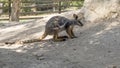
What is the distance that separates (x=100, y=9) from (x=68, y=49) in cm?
254

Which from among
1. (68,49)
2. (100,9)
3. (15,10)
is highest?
(100,9)

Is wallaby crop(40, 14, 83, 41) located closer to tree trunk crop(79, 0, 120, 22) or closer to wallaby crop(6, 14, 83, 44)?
wallaby crop(6, 14, 83, 44)

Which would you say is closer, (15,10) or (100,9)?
(100,9)

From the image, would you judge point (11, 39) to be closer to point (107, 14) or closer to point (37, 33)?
point (37, 33)

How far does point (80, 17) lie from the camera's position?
1091 centimetres

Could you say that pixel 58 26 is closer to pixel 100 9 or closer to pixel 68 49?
pixel 68 49

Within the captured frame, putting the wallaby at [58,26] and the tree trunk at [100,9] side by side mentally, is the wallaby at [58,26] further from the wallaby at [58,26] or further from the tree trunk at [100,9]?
the tree trunk at [100,9]

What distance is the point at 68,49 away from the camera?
8.39 meters

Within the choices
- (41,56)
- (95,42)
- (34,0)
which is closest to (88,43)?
(95,42)

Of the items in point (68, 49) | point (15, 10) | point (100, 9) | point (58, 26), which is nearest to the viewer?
point (68, 49)

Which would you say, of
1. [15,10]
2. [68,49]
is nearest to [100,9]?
[68,49]

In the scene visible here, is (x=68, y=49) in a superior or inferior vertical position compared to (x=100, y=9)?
inferior

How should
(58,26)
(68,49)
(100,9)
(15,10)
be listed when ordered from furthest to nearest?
(15,10)
(100,9)
(58,26)
(68,49)

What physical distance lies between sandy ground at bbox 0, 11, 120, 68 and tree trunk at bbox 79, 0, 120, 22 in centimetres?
25
